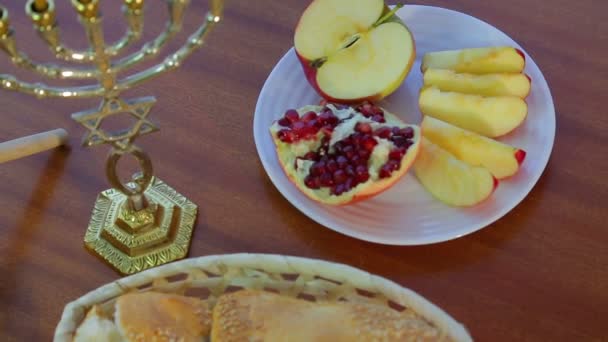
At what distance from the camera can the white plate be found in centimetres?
84

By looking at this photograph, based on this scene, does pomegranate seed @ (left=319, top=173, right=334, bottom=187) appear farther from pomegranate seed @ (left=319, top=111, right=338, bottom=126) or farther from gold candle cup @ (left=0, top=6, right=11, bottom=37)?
gold candle cup @ (left=0, top=6, right=11, bottom=37)

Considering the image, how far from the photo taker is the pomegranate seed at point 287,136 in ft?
2.81

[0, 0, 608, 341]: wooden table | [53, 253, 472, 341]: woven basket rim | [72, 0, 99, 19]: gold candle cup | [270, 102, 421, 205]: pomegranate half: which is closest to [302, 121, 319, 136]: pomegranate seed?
[270, 102, 421, 205]: pomegranate half

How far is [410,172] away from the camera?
2.94 ft

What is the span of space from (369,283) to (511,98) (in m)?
0.37

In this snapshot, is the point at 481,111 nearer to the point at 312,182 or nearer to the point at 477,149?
the point at 477,149

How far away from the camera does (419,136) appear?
0.85 meters

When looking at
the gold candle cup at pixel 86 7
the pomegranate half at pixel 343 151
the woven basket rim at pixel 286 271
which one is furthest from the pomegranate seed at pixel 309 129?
the gold candle cup at pixel 86 7

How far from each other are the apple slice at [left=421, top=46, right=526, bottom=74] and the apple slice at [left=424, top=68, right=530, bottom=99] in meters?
0.02

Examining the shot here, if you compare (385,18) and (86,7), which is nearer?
(86,7)

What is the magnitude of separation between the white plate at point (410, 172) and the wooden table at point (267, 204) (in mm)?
27

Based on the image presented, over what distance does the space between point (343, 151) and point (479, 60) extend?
0.87 ft

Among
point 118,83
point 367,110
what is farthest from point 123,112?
point 367,110

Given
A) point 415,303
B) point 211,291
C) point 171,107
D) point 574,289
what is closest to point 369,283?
point 415,303
